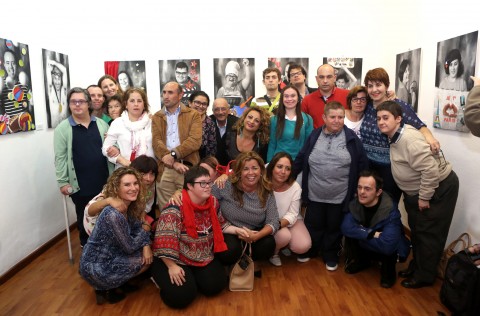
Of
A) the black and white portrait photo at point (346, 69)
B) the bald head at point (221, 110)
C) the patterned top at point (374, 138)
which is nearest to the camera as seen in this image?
the patterned top at point (374, 138)

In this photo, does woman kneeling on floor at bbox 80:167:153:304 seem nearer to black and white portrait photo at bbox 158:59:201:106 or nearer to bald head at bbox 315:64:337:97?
bald head at bbox 315:64:337:97

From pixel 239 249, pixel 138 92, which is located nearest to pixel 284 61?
pixel 138 92

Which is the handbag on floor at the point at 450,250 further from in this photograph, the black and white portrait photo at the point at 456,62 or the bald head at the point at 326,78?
the bald head at the point at 326,78

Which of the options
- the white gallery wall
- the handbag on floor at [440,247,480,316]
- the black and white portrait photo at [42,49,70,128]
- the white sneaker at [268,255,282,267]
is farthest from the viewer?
the white gallery wall

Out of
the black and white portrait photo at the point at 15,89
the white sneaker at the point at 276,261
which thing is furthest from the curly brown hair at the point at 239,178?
the black and white portrait photo at the point at 15,89

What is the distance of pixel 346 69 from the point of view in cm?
461

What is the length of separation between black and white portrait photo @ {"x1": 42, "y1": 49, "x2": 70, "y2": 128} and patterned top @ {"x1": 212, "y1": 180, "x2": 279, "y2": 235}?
2.13 meters

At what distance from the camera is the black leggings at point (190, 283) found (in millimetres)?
2492

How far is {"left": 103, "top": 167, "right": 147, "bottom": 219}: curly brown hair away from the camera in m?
2.52

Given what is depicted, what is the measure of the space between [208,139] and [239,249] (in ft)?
3.88

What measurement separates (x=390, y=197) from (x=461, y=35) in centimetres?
152

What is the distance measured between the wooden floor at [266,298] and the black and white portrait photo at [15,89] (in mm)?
1347

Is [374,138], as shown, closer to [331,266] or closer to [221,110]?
[331,266]

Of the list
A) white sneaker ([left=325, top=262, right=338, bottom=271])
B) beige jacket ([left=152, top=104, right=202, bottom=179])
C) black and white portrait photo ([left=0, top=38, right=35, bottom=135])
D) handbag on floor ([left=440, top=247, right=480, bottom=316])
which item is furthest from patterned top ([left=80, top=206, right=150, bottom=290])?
handbag on floor ([left=440, top=247, right=480, bottom=316])
